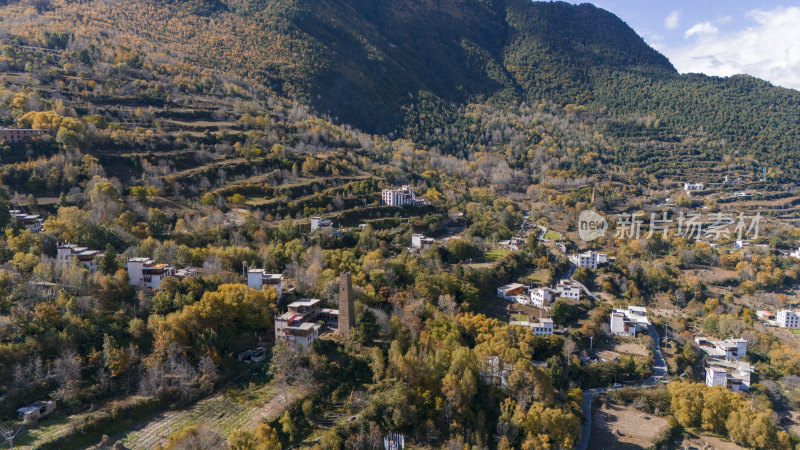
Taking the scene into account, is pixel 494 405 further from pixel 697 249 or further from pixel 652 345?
pixel 697 249

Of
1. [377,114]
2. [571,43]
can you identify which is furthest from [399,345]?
[571,43]

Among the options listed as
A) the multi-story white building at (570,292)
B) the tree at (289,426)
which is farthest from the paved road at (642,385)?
the tree at (289,426)

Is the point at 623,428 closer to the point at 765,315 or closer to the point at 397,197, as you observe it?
the point at 765,315

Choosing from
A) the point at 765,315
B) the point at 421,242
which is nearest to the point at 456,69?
the point at 421,242

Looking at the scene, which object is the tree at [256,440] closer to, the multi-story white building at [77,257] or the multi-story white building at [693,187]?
the multi-story white building at [77,257]

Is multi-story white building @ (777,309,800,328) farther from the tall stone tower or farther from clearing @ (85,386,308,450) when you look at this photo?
clearing @ (85,386,308,450)
